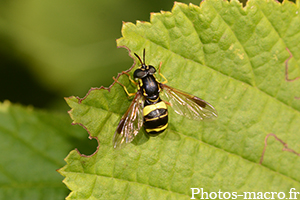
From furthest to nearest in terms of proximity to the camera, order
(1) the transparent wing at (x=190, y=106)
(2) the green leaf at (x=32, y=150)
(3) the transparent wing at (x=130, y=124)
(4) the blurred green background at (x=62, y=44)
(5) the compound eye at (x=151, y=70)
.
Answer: (4) the blurred green background at (x=62, y=44) → (2) the green leaf at (x=32, y=150) → (1) the transparent wing at (x=190, y=106) → (5) the compound eye at (x=151, y=70) → (3) the transparent wing at (x=130, y=124)

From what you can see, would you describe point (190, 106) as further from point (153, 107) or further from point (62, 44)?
point (62, 44)

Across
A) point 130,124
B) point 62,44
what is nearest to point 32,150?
point 130,124

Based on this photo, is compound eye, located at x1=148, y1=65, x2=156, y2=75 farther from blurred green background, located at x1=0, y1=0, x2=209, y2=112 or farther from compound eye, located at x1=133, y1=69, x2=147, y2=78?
blurred green background, located at x1=0, y1=0, x2=209, y2=112

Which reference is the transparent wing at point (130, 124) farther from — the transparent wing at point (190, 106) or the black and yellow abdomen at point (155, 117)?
the transparent wing at point (190, 106)

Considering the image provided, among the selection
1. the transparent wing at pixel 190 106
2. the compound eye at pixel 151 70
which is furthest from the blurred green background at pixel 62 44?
the compound eye at pixel 151 70

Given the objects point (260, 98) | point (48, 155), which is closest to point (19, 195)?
point (48, 155)
